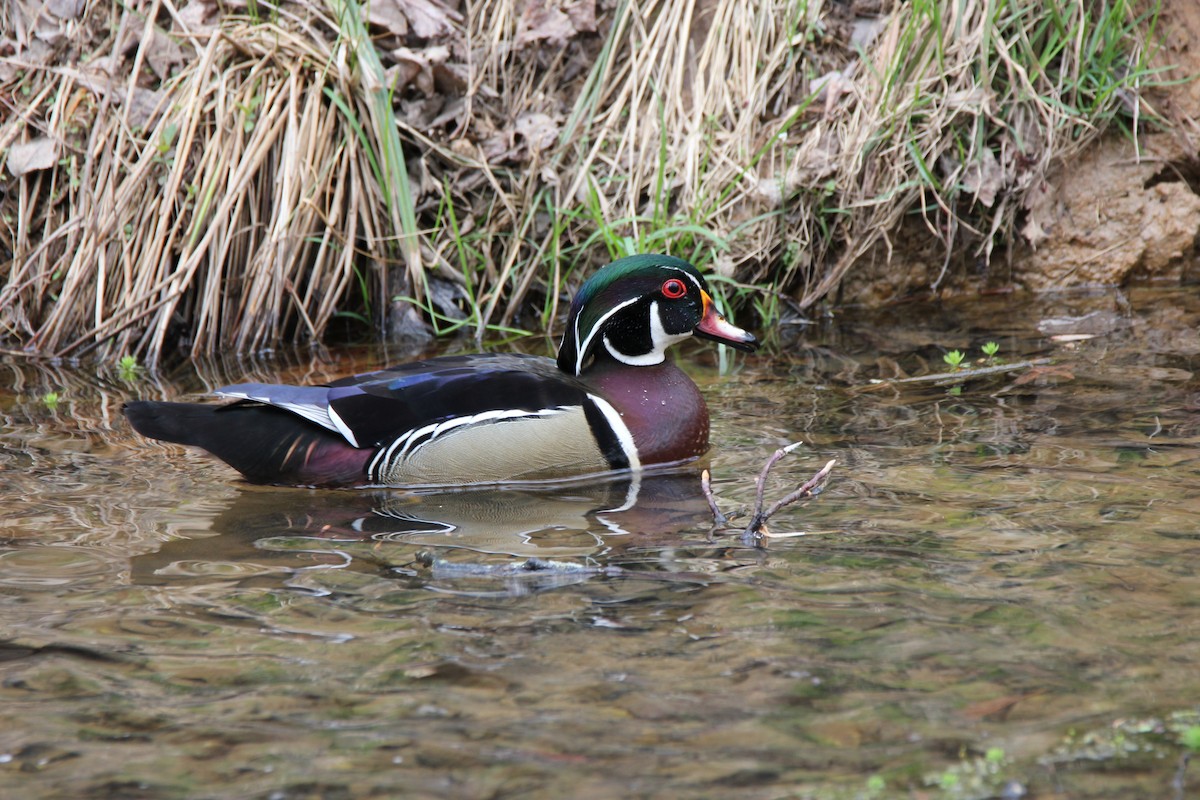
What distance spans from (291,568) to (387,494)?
938 millimetres

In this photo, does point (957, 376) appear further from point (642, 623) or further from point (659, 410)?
point (642, 623)

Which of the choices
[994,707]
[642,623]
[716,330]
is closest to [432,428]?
[716,330]

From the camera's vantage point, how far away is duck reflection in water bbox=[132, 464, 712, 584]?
3395mm

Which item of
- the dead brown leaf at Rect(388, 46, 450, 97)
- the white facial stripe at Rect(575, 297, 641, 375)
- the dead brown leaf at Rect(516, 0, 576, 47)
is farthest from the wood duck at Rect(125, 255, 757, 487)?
the dead brown leaf at Rect(516, 0, 576, 47)

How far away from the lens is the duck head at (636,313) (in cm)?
458

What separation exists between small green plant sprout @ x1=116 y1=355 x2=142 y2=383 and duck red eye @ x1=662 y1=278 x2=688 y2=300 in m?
2.69

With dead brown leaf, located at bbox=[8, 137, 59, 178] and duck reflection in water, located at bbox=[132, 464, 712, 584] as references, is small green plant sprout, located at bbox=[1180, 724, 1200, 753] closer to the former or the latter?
duck reflection in water, located at bbox=[132, 464, 712, 584]

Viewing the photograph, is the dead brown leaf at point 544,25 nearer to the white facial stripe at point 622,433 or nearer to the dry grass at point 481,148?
the dry grass at point 481,148

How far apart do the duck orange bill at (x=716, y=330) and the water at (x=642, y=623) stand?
329mm

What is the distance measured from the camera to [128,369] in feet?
19.3

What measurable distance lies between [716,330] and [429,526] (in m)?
1.48

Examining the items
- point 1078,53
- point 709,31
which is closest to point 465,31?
point 709,31

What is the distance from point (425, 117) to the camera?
6.55 meters

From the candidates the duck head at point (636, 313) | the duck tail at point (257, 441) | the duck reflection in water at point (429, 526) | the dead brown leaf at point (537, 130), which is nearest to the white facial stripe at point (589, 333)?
the duck head at point (636, 313)
